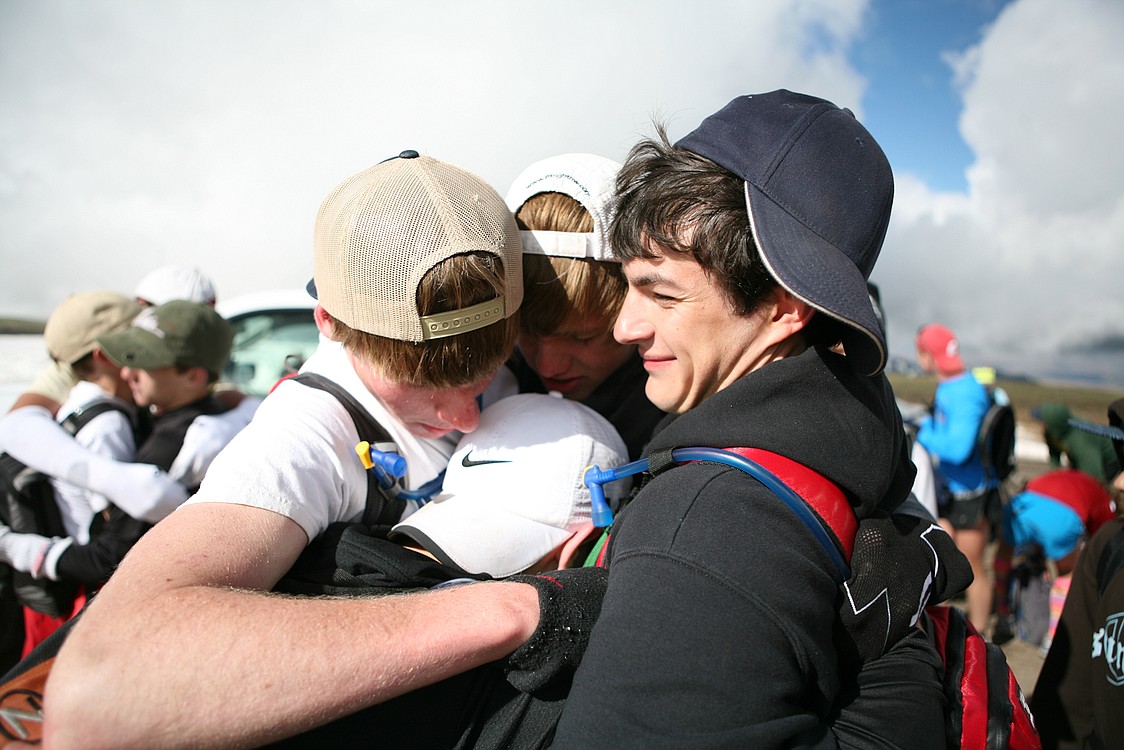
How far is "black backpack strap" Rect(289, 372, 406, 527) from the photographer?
59.7 inches

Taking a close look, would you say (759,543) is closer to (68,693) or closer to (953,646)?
(953,646)

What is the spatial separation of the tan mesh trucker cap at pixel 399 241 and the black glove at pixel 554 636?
57 cm

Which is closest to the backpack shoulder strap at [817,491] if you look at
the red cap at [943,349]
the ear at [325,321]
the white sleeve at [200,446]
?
the ear at [325,321]

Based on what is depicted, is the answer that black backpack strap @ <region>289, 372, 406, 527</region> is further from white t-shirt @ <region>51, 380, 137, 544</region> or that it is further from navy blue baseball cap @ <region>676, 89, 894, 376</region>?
white t-shirt @ <region>51, 380, 137, 544</region>

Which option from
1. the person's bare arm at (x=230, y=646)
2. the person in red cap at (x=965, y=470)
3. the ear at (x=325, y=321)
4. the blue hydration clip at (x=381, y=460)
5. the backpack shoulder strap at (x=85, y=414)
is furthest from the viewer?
the person in red cap at (x=965, y=470)

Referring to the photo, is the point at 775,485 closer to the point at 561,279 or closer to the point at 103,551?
the point at 561,279

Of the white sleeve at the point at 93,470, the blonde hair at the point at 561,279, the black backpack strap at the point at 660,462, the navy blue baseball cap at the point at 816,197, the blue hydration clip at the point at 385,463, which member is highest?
the navy blue baseball cap at the point at 816,197

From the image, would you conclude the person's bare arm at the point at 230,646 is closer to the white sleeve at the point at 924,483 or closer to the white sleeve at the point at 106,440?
the white sleeve at the point at 106,440

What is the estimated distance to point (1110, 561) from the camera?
2314 millimetres

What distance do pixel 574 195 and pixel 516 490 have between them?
81cm

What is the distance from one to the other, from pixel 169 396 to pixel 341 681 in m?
2.65

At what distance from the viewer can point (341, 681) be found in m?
0.99

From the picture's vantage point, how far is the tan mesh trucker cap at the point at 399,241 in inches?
54.3

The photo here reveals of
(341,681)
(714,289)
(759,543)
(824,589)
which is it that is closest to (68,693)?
(341,681)
